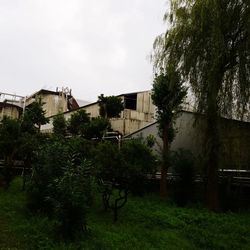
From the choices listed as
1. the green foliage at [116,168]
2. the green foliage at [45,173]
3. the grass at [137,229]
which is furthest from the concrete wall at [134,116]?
the green foliage at [45,173]

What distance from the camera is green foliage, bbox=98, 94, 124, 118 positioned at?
27.4 metres

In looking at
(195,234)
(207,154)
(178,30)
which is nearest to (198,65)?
(178,30)

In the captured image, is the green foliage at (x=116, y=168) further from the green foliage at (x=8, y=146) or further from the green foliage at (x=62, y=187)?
the green foliage at (x=8, y=146)

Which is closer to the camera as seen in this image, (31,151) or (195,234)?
(195,234)

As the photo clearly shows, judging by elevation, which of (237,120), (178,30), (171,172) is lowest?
(171,172)

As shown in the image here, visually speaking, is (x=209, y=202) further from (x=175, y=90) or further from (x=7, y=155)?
(x=7, y=155)

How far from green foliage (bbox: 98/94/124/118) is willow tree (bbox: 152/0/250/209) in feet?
34.9

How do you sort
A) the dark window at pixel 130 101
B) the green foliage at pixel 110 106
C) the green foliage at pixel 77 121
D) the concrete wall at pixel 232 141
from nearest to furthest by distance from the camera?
the concrete wall at pixel 232 141
the green foliage at pixel 77 121
the green foliage at pixel 110 106
the dark window at pixel 130 101

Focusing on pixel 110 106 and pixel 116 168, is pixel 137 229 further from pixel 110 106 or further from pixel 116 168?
pixel 110 106

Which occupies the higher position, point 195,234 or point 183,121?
point 183,121

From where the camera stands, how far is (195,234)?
1331 cm

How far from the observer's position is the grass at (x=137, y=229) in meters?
10.8

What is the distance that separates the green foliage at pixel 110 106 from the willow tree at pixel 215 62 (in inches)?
419

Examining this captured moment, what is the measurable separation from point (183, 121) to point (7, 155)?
919 cm
